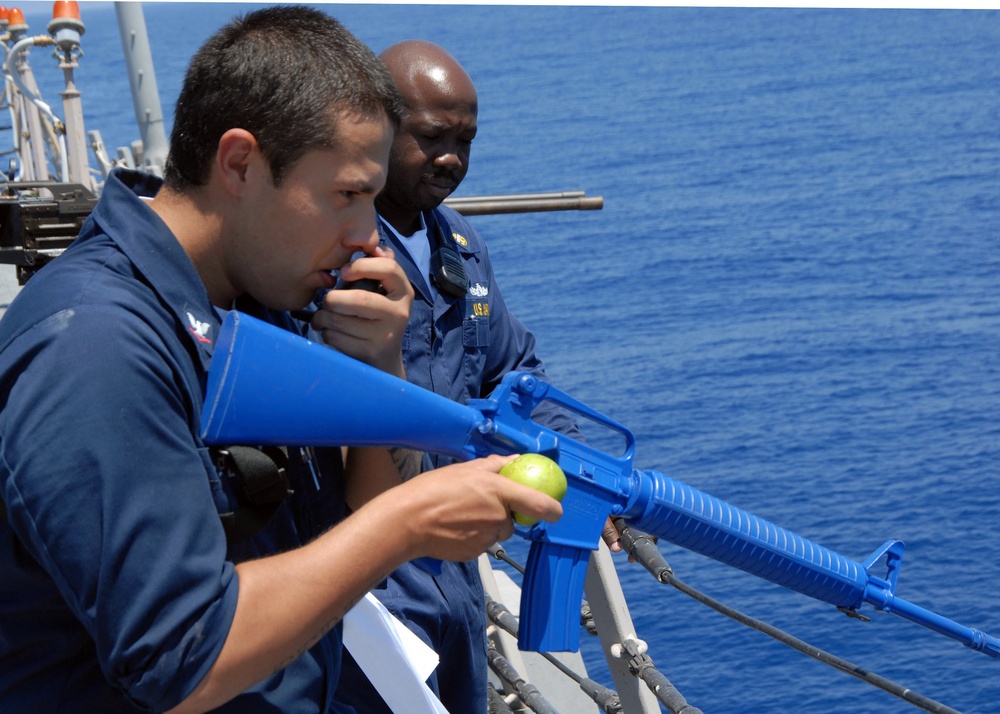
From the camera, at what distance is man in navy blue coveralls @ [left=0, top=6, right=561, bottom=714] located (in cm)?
111

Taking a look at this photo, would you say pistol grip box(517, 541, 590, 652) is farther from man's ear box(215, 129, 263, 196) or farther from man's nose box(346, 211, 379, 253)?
man's ear box(215, 129, 263, 196)

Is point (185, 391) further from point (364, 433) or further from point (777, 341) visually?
point (777, 341)

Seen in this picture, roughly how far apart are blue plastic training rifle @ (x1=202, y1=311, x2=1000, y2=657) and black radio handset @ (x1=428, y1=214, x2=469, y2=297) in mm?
417

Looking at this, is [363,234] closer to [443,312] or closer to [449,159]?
[443,312]

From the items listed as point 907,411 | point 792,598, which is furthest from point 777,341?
point 792,598

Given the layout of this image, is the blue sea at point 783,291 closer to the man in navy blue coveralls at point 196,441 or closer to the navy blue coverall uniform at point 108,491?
the man in navy blue coveralls at point 196,441

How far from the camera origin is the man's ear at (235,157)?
132cm

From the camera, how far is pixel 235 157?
4.38 feet

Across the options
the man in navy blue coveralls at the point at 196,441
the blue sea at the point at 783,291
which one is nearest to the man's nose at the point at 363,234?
the man in navy blue coveralls at the point at 196,441

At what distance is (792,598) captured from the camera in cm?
1827

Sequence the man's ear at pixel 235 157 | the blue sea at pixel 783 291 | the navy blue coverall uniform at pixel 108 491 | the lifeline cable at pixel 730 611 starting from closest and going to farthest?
the navy blue coverall uniform at pixel 108 491, the man's ear at pixel 235 157, the lifeline cable at pixel 730 611, the blue sea at pixel 783 291

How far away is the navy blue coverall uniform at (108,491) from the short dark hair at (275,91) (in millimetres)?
132

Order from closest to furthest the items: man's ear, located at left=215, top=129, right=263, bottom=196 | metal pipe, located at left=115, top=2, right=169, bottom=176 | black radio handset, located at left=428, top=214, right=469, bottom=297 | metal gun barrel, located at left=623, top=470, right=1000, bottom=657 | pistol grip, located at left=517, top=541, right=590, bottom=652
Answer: man's ear, located at left=215, top=129, right=263, bottom=196
pistol grip, located at left=517, top=541, right=590, bottom=652
metal gun barrel, located at left=623, top=470, right=1000, bottom=657
black radio handset, located at left=428, top=214, right=469, bottom=297
metal pipe, located at left=115, top=2, right=169, bottom=176

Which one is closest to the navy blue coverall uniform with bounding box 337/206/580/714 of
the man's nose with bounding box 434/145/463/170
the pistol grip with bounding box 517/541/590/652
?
the man's nose with bounding box 434/145/463/170
